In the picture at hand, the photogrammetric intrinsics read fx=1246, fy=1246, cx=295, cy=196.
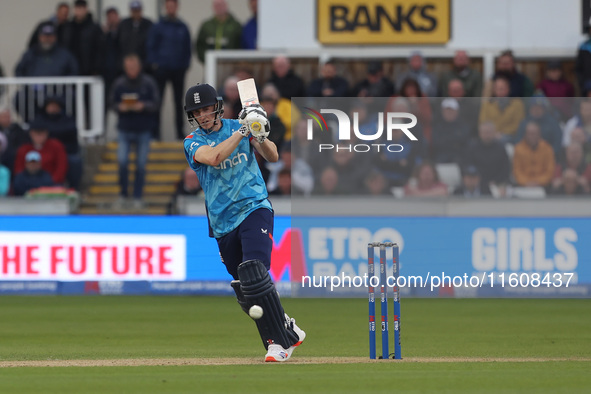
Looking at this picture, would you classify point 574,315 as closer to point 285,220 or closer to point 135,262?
point 285,220

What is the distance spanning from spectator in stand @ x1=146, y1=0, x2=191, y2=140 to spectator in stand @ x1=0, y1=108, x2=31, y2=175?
217 cm

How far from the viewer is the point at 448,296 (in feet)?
57.6

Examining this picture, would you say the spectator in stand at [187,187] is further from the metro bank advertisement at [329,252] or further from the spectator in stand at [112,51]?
the spectator in stand at [112,51]

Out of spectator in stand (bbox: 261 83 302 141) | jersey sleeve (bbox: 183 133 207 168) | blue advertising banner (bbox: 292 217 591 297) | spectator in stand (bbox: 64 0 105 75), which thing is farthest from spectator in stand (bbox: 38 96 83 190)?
jersey sleeve (bbox: 183 133 207 168)

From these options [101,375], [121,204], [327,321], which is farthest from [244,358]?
[121,204]

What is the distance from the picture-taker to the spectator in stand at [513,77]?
1917 centimetres

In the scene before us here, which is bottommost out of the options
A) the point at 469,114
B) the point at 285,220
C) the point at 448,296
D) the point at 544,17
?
the point at 448,296

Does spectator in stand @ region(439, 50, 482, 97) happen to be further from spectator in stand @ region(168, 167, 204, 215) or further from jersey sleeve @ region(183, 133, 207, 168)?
jersey sleeve @ region(183, 133, 207, 168)

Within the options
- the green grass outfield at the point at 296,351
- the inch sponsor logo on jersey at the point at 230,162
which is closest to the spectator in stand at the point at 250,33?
the green grass outfield at the point at 296,351

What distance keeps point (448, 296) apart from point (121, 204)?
545 centimetres

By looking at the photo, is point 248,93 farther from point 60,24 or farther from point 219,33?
point 60,24

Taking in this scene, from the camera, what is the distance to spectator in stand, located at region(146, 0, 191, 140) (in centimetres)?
2094

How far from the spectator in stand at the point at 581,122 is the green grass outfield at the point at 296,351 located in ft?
7.48

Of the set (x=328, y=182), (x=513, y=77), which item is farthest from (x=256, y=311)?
(x=513, y=77)
